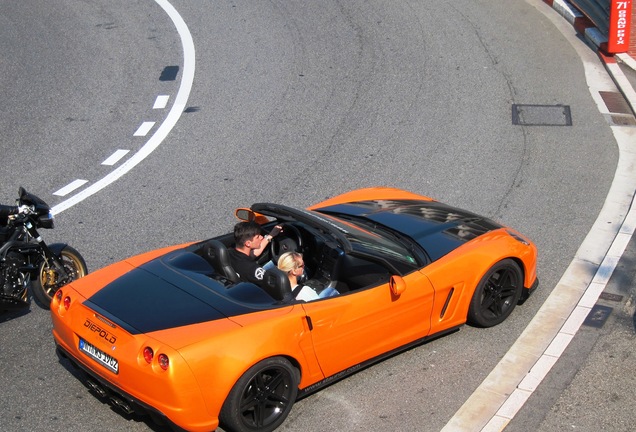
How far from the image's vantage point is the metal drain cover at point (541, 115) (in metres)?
12.3

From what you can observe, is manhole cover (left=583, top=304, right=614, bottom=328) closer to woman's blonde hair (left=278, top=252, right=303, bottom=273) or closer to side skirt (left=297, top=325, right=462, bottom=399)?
side skirt (left=297, top=325, right=462, bottom=399)

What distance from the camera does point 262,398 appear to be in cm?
603

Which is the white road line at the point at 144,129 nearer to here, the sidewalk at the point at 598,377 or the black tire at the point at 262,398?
the sidewalk at the point at 598,377

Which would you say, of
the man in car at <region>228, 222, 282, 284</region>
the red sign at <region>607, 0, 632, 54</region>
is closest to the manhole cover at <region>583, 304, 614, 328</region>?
the man in car at <region>228, 222, 282, 284</region>

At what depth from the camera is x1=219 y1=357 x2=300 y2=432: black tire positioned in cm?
584

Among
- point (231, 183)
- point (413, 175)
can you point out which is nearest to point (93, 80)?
point (231, 183)

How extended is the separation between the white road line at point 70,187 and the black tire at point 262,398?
5238mm

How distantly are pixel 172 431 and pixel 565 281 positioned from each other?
4.10 metres

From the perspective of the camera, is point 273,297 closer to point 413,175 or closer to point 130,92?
point 413,175

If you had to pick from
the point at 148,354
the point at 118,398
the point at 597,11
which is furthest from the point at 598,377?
the point at 597,11

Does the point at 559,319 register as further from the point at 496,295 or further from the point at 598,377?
the point at 598,377

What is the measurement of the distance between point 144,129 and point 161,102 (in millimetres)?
1010

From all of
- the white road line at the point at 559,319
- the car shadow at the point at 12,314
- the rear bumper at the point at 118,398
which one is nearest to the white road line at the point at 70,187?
the car shadow at the point at 12,314

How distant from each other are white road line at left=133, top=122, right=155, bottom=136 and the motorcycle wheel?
14.1ft
